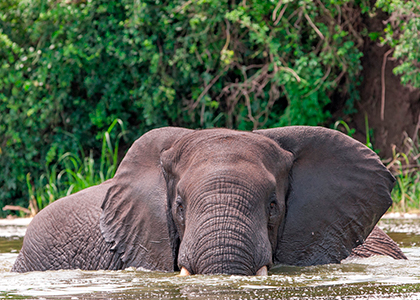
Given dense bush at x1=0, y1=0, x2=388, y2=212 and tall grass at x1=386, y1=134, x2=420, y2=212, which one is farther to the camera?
dense bush at x1=0, y1=0, x2=388, y2=212

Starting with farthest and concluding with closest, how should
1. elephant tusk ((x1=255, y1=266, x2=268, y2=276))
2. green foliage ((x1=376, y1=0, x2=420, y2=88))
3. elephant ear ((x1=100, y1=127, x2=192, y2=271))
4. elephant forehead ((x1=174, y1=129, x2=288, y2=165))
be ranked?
green foliage ((x1=376, y1=0, x2=420, y2=88)) → elephant ear ((x1=100, y1=127, x2=192, y2=271)) → elephant forehead ((x1=174, y1=129, x2=288, y2=165)) → elephant tusk ((x1=255, y1=266, x2=268, y2=276))

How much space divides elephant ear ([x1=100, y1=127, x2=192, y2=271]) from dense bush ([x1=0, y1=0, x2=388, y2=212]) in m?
5.65

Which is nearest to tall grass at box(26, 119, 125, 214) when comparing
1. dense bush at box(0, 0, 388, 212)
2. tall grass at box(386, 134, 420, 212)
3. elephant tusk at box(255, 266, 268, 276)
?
dense bush at box(0, 0, 388, 212)

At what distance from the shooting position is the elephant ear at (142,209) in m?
4.14

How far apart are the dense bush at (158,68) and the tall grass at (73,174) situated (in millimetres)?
269

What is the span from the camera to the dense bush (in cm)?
1022

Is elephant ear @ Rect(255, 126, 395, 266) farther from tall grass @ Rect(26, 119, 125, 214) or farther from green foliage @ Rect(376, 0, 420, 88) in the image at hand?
tall grass @ Rect(26, 119, 125, 214)

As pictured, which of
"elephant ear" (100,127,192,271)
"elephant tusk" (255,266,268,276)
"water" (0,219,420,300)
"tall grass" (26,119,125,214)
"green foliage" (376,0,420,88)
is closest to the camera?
"water" (0,219,420,300)

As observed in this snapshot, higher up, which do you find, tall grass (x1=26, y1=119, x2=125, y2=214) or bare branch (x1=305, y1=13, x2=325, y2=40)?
bare branch (x1=305, y1=13, x2=325, y2=40)

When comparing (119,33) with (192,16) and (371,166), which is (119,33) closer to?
(192,16)

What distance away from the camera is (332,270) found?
3889 mm

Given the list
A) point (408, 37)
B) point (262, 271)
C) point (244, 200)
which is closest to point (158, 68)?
point (408, 37)

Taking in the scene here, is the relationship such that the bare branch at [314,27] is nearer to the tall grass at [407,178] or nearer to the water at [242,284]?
the tall grass at [407,178]

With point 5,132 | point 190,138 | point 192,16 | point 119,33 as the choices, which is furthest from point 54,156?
point 190,138
